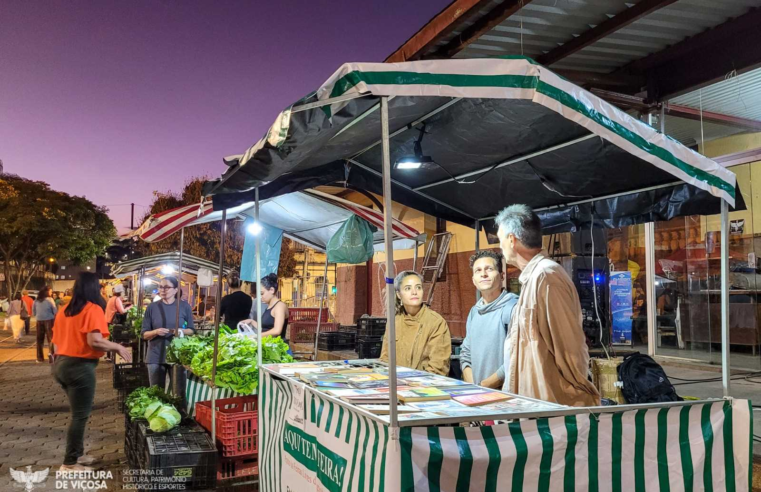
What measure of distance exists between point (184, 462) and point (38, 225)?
40840 mm

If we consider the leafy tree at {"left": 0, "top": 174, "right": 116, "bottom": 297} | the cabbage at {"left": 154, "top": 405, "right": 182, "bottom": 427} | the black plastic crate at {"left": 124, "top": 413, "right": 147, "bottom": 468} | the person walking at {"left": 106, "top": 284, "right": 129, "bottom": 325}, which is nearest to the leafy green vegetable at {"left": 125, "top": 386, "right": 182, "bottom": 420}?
the black plastic crate at {"left": 124, "top": 413, "right": 147, "bottom": 468}

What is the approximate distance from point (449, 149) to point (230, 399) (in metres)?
3.23

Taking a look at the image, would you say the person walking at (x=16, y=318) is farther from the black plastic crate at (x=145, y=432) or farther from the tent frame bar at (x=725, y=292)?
the tent frame bar at (x=725, y=292)

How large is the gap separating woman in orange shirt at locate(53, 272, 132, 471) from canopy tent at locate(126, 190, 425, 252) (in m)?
1.57

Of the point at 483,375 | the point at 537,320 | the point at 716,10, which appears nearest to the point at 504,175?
the point at 483,375

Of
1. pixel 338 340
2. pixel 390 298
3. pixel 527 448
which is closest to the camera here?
pixel 390 298

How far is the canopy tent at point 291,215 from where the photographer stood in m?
7.12

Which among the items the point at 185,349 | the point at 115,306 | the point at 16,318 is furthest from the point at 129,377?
the point at 16,318

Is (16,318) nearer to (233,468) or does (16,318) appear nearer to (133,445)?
(133,445)

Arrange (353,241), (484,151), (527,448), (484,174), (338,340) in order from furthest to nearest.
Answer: (338,340)
(353,241)
(484,174)
(484,151)
(527,448)

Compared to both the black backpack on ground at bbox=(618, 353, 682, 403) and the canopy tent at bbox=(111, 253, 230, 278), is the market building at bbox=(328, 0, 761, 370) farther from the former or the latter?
the canopy tent at bbox=(111, 253, 230, 278)

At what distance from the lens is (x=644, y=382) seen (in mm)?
5520

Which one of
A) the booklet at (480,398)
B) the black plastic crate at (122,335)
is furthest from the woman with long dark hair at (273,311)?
the black plastic crate at (122,335)

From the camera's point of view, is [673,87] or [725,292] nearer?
[725,292]
